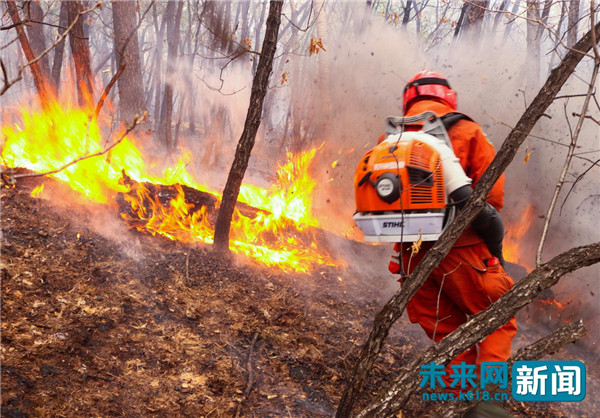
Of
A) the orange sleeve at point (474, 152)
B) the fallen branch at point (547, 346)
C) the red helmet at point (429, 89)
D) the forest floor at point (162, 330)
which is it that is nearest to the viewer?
the fallen branch at point (547, 346)

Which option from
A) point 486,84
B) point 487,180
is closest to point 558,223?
point 486,84

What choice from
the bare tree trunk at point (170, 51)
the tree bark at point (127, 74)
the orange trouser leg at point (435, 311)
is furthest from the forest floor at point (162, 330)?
the bare tree trunk at point (170, 51)

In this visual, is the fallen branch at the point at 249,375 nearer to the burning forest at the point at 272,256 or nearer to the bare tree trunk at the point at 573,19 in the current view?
the burning forest at the point at 272,256

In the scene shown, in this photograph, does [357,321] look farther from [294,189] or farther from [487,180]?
[294,189]

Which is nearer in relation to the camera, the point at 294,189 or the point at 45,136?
the point at 45,136

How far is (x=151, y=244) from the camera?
4.90 metres

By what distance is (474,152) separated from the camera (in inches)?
125

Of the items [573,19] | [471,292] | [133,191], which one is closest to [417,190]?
[471,292]

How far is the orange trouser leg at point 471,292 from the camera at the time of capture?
3.03m

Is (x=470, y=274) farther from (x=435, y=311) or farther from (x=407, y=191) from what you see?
(x=407, y=191)

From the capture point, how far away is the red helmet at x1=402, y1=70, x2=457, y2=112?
3.53m

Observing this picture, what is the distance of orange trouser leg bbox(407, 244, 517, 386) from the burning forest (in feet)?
1.05

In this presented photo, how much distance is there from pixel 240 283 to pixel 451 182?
2.65m

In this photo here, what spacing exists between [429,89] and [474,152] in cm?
75
